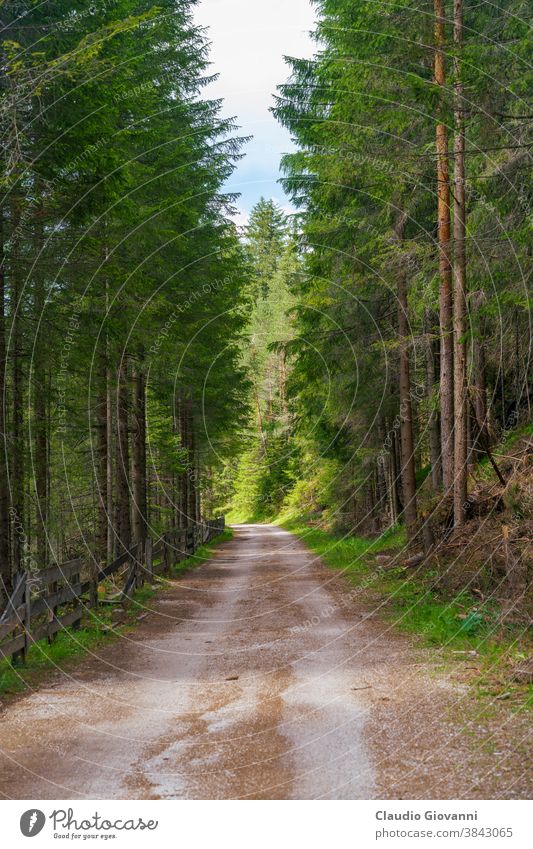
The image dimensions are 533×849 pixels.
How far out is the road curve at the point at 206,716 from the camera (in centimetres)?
532

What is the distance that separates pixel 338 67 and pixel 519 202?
737 centimetres

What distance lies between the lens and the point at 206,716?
730cm

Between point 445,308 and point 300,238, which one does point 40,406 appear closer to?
point 300,238

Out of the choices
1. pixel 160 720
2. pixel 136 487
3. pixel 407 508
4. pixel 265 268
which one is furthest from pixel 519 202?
pixel 265 268

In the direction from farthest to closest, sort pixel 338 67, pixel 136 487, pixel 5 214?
pixel 136 487, pixel 338 67, pixel 5 214

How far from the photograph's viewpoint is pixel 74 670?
9.67m

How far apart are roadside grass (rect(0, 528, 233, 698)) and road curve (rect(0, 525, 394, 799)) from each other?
12.1 inches

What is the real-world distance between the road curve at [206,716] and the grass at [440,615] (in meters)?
0.90

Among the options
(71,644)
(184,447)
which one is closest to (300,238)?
(184,447)

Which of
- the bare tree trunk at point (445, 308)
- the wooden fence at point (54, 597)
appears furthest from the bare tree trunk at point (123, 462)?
the bare tree trunk at point (445, 308)

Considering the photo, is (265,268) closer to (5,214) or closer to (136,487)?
(136,487)

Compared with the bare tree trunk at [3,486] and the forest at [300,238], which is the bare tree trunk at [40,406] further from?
the bare tree trunk at [3,486]

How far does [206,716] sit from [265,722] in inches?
28.3

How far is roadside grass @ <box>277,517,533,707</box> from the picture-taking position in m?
8.19
